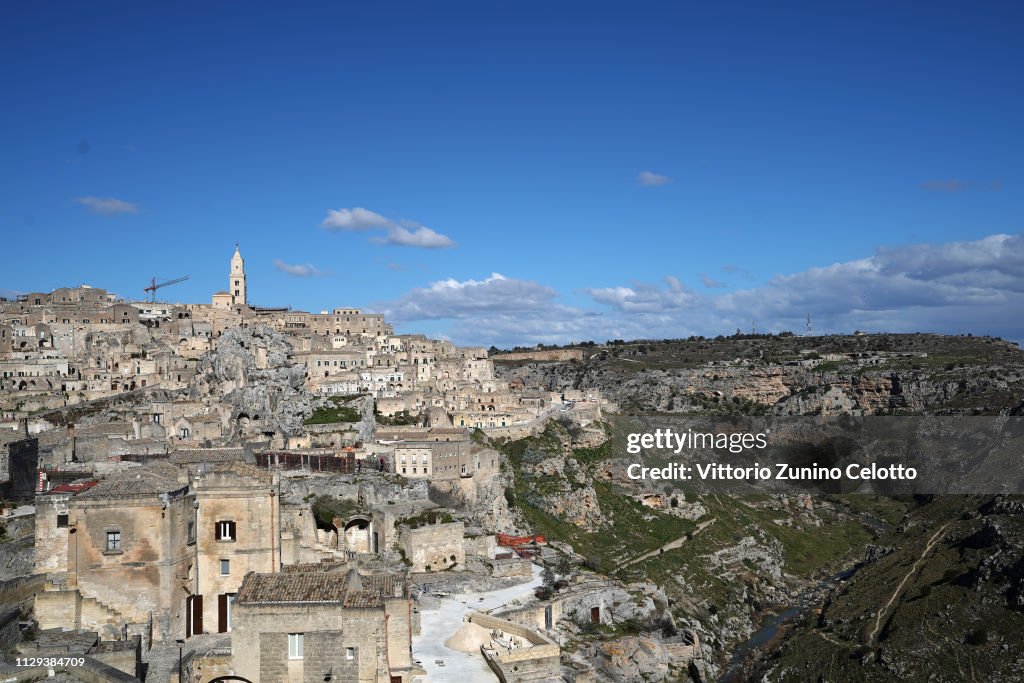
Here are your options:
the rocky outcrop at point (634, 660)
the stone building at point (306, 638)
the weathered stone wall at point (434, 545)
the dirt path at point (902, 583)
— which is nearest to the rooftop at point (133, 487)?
the stone building at point (306, 638)

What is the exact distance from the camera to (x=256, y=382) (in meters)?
59.1

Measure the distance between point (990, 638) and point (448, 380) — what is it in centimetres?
4151

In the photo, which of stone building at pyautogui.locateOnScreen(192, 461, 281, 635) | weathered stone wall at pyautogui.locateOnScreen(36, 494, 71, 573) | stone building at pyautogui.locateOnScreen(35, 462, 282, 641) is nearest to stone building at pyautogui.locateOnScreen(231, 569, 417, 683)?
stone building at pyautogui.locateOnScreen(35, 462, 282, 641)

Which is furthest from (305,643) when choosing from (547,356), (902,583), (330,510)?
(547,356)

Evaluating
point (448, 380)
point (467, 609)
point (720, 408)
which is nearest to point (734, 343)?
point (720, 408)

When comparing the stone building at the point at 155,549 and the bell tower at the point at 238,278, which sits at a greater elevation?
the bell tower at the point at 238,278

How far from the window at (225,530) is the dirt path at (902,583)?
3587 cm

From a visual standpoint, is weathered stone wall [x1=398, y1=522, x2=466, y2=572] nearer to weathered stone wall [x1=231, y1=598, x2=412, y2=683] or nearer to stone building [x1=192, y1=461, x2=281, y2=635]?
stone building [x1=192, y1=461, x2=281, y2=635]

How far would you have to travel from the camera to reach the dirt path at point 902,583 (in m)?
48.4

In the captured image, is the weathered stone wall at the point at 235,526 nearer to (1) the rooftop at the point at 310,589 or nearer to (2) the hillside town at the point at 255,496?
(2) the hillside town at the point at 255,496

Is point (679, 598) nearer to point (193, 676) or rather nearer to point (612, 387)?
point (193, 676)

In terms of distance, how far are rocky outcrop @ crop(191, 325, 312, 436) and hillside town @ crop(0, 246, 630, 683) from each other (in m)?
0.15

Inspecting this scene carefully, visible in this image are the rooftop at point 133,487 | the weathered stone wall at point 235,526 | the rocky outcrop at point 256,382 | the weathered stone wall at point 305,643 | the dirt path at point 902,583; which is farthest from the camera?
the rocky outcrop at point 256,382

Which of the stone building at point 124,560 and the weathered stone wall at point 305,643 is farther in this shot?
the stone building at point 124,560
